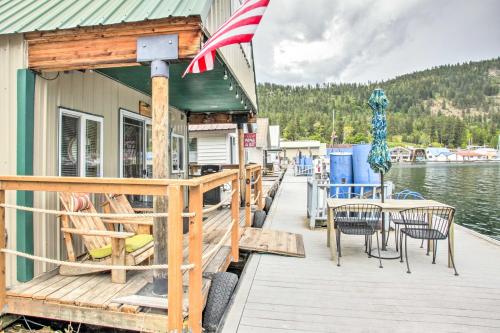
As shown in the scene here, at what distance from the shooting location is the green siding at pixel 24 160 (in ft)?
10.8

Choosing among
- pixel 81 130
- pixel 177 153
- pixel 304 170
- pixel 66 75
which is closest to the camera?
pixel 66 75

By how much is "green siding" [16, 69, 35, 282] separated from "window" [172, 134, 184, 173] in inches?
172

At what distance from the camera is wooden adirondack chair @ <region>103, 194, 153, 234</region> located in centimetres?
384

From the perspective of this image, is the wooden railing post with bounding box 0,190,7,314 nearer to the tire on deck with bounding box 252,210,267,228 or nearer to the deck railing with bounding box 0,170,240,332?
the deck railing with bounding box 0,170,240,332

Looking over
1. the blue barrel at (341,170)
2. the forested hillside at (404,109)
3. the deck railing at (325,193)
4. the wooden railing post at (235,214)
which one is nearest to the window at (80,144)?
the wooden railing post at (235,214)

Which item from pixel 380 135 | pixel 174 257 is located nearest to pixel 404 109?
pixel 380 135

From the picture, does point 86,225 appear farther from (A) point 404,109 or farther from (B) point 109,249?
(A) point 404,109

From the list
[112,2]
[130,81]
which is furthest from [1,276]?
[130,81]

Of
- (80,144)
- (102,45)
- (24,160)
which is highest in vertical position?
(102,45)

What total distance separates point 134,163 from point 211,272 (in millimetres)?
3201

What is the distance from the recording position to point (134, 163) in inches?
227

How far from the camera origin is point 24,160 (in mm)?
3301

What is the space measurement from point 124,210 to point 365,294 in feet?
11.0

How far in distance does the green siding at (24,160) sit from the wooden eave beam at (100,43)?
25 centimetres
